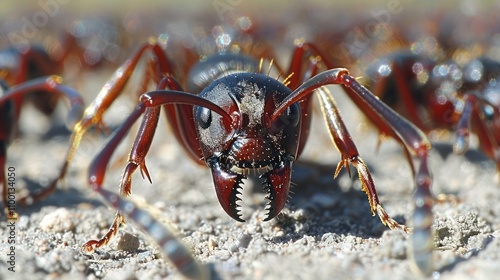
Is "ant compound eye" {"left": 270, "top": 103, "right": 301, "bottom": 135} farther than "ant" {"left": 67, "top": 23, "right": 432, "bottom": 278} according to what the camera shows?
Yes

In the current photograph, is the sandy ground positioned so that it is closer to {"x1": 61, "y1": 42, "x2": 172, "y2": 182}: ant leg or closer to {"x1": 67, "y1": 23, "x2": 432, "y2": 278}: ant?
{"x1": 67, "y1": 23, "x2": 432, "y2": 278}: ant

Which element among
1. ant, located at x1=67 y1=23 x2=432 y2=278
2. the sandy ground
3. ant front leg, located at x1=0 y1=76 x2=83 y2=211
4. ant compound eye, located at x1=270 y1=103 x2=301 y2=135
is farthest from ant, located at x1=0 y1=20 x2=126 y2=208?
ant compound eye, located at x1=270 y1=103 x2=301 y2=135

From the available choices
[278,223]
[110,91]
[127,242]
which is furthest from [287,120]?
[110,91]

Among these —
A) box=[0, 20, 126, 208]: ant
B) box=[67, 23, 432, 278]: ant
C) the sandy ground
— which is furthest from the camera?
box=[0, 20, 126, 208]: ant

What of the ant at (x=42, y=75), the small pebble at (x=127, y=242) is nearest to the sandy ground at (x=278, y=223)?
the small pebble at (x=127, y=242)

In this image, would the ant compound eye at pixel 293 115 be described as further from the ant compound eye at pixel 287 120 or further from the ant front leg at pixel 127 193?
the ant front leg at pixel 127 193

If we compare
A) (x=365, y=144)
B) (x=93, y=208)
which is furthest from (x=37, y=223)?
(x=365, y=144)

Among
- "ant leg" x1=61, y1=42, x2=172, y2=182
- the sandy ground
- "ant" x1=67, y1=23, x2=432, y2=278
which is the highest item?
"ant leg" x1=61, y1=42, x2=172, y2=182
